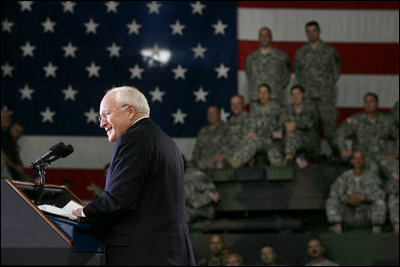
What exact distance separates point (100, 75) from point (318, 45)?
124 inches

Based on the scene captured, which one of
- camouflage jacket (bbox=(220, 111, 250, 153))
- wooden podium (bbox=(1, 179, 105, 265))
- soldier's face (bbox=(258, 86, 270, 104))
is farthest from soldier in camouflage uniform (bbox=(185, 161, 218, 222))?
wooden podium (bbox=(1, 179, 105, 265))

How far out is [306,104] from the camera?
9.41 meters

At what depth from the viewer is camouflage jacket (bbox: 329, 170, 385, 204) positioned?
8.47 m

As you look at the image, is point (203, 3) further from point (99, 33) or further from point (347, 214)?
point (347, 214)

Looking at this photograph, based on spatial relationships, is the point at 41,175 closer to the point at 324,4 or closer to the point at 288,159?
the point at 288,159

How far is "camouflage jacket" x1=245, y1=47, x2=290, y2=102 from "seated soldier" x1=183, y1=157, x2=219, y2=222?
1.47 metres

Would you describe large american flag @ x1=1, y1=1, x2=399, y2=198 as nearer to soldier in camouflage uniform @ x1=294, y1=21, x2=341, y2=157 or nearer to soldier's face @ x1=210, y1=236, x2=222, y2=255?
soldier in camouflage uniform @ x1=294, y1=21, x2=341, y2=157

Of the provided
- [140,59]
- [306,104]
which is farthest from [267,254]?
[140,59]

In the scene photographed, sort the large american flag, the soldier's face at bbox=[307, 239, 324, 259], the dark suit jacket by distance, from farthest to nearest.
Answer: the large american flag, the soldier's face at bbox=[307, 239, 324, 259], the dark suit jacket

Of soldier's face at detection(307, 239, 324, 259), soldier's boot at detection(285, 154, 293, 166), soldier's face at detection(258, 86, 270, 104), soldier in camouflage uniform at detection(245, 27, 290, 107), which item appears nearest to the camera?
soldier's face at detection(307, 239, 324, 259)

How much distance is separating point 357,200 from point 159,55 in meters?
3.90

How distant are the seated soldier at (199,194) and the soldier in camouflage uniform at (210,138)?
0.70 metres

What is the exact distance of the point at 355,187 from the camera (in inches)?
337

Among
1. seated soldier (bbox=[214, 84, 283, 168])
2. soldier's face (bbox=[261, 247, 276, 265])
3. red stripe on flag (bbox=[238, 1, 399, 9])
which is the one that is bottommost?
soldier's face (bbox=[261, 247, 276, 265])
